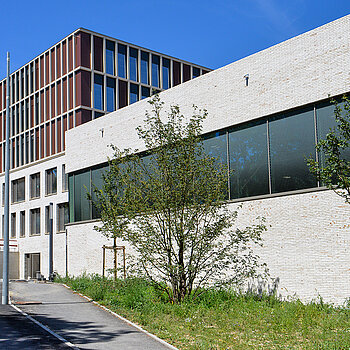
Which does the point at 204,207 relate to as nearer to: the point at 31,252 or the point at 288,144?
the point at 288,144

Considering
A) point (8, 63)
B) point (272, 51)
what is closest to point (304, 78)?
point (272, 51)

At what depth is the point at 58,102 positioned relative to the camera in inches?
1630

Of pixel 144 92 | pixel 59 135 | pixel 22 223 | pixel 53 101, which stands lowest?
pixel 22 223

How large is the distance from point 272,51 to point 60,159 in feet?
77.2

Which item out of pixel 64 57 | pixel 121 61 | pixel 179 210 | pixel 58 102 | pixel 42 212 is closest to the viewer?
pixel 179 210

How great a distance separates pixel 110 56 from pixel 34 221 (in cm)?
1467

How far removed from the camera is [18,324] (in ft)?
46.8

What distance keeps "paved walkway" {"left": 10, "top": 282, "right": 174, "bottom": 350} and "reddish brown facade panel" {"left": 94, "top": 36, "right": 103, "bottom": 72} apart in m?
22.9

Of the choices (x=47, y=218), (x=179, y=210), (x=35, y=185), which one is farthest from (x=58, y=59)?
(x=179, y=210)

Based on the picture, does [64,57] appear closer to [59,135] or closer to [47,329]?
[59,135]

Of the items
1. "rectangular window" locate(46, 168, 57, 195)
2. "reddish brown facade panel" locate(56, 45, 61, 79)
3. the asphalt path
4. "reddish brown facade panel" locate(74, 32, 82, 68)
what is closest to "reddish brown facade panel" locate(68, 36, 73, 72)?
"reddish brown facade panel" locate(74, 32, 82, 68)

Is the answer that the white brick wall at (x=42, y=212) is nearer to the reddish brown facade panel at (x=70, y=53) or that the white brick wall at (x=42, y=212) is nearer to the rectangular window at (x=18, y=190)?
the rectangular window at (x=18, y=190)

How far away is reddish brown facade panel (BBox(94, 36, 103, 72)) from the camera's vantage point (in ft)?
133

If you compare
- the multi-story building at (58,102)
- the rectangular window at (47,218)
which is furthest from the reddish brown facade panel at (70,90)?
the rectangular window at (47,218)
